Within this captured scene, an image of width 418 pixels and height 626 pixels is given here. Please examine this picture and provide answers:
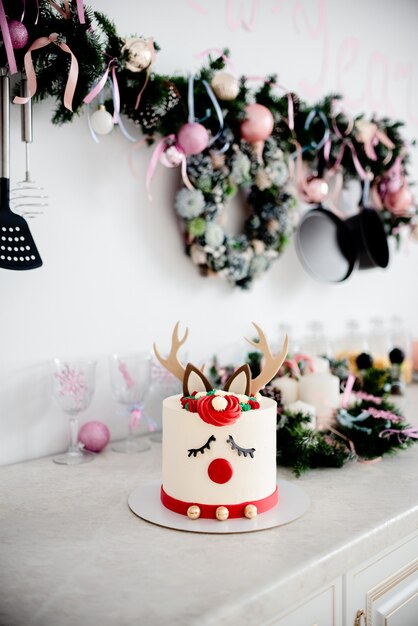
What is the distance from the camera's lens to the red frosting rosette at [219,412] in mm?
858

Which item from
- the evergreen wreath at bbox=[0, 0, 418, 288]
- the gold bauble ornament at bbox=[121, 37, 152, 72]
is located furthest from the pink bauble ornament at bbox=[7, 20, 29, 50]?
the gold bauble ornament at bbox=[121, 37, 152, 72]

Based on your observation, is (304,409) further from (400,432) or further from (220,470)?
(220,470)

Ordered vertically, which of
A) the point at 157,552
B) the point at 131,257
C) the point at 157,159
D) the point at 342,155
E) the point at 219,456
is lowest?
the point at 157,552

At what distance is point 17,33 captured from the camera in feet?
3.28

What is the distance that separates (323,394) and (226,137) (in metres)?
0.64

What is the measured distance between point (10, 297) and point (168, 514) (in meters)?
0.53

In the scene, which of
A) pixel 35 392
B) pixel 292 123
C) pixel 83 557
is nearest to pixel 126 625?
pixel 83 557

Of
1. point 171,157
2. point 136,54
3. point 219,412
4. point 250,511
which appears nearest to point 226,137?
point 171,157

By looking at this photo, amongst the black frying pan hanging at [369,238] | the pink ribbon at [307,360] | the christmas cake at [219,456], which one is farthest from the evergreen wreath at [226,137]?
the christmas cake at [219,456]

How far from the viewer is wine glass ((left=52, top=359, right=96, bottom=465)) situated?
1168 mm

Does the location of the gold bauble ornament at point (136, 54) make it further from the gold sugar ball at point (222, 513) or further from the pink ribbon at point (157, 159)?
the gold sugar ball at point (222, 513)

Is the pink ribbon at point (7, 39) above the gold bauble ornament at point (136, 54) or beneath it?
beneath

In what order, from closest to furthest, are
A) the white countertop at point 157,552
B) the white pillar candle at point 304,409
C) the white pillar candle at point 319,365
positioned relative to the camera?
the white countertop at point 157,552, the white pillar candle at point 304,409, the white pillar candle at point 319,365

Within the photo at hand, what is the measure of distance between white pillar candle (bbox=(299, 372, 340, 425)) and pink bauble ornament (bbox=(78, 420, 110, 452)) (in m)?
0.44
